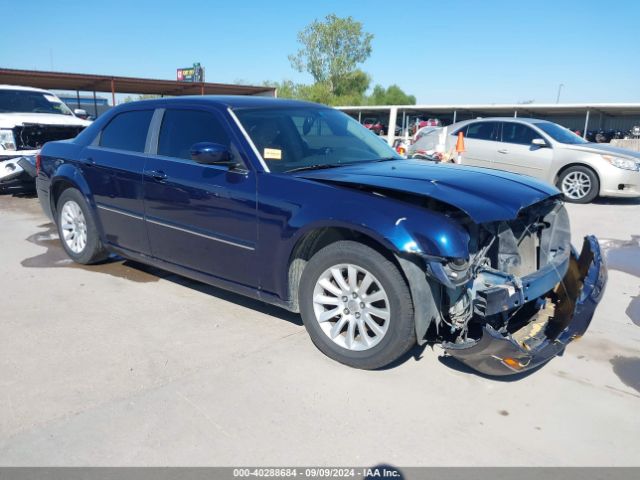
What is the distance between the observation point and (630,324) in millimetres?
4203

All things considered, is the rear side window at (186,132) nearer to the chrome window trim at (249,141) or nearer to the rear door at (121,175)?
the chrome window trim at (249,141)

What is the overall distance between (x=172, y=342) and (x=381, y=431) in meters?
1.70

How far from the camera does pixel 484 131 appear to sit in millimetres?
11031

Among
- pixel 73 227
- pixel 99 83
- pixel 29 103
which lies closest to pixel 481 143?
pixel 73 227

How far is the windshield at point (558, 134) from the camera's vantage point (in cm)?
1019

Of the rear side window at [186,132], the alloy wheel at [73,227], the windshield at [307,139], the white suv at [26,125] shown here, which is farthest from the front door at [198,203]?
the white suv at [26,125]

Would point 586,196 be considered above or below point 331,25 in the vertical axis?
below

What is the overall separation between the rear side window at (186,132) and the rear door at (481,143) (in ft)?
26.0

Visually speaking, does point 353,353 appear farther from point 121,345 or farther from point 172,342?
point 121,345

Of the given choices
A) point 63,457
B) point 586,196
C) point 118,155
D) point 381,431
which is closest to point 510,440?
point 381,431

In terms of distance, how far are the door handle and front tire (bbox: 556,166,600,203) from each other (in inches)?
324

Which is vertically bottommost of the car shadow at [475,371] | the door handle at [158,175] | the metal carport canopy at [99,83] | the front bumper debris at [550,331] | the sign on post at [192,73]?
the car shadow at [475,371]

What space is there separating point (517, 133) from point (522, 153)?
516mm

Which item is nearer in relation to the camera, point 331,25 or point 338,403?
point 338,403
